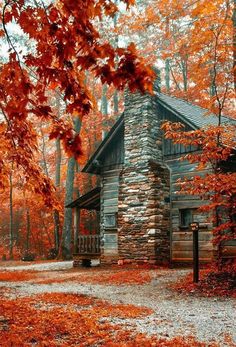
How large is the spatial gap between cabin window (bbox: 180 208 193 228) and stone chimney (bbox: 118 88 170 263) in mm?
572

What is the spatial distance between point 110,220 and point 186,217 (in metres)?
3.68

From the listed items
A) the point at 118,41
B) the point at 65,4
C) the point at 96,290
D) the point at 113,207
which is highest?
the point at 118,41

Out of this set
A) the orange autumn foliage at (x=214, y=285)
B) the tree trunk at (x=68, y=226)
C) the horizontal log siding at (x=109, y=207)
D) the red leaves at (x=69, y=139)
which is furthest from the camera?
the tree trunk at (x=68, y=226)

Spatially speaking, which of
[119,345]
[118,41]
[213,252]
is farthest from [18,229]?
[119,345]

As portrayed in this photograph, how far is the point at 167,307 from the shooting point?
782cm

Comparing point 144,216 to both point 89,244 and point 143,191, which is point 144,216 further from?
point 89,244

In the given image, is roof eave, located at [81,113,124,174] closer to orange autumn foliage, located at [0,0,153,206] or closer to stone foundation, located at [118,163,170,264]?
stone foundation, located at [118,163,170,264]

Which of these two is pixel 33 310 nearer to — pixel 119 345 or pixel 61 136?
pixel 119 345

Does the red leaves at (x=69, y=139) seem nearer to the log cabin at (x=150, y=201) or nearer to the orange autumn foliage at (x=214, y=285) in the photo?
the orange autumn foliage at (x=214, y=285)

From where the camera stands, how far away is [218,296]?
8.91 m

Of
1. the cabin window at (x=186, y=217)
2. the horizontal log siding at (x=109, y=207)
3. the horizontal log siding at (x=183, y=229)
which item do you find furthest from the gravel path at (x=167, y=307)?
the horizontal log siding at (x=109, y=207)

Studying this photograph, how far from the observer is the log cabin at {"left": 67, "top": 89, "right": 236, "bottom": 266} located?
16016mm

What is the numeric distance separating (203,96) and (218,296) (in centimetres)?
2347

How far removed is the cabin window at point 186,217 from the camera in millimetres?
16344
